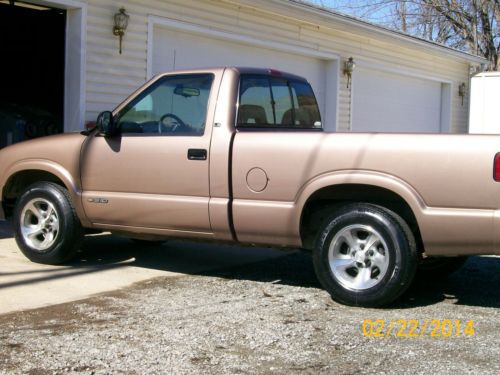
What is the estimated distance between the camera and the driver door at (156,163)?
5887 millimetres

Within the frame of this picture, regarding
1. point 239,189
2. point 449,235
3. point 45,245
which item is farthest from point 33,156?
point 449,235

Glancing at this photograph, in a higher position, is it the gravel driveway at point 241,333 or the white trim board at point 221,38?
the white trim board at point 221,38

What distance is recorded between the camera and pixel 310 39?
45.7ft

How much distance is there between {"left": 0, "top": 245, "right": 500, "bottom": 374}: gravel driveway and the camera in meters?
4.04

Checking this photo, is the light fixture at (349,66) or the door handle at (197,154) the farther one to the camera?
the light fixture at (349,66)

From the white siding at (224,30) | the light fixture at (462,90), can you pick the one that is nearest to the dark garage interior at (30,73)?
the white siding at (224,30)

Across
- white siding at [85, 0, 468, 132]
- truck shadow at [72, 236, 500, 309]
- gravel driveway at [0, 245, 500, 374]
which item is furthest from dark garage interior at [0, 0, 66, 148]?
gravel driveway at [0, 245, 500, 374]

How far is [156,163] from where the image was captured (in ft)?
19.9

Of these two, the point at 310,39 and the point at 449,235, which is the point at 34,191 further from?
the point at 310,39

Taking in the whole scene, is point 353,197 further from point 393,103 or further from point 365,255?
point 393,103

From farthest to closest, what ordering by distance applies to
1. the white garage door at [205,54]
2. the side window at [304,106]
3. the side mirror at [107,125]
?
the white garage door at [205,54], the side window at [304,106], the side mirror at [107,125]

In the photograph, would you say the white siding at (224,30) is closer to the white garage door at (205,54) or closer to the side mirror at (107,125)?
the white garage door at (205,54)

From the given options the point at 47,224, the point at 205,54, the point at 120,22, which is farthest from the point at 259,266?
the point at 205,54

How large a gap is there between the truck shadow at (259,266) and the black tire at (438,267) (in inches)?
2.6
